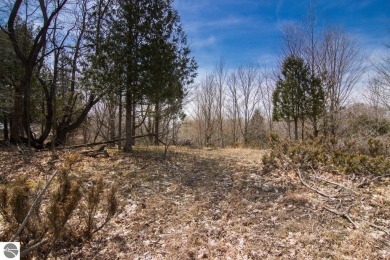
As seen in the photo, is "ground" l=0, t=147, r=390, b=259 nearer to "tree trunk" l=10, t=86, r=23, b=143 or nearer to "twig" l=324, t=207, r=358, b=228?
"twig" l=324, t=207, r=358, b=228

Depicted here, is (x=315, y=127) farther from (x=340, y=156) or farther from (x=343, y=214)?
(x=343, y=214)

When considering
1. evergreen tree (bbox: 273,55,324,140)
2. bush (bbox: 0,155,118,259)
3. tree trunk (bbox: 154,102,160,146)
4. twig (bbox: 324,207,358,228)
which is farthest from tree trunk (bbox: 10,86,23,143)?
evergreen tree (bbox: 273,55,324,140)

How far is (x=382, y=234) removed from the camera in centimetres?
274

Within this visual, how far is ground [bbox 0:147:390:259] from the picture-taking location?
2.61 m

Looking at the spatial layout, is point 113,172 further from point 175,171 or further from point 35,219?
point 35,219

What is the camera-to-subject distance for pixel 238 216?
11.2 feet

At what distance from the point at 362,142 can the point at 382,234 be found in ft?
15.0

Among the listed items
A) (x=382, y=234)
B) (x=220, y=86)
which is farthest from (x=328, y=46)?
(x=382, y=234)

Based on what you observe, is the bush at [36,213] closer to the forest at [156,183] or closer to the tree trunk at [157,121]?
the forest at [156,183]

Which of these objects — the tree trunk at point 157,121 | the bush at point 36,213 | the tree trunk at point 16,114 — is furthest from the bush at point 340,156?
the tree trunk at point 16,114
